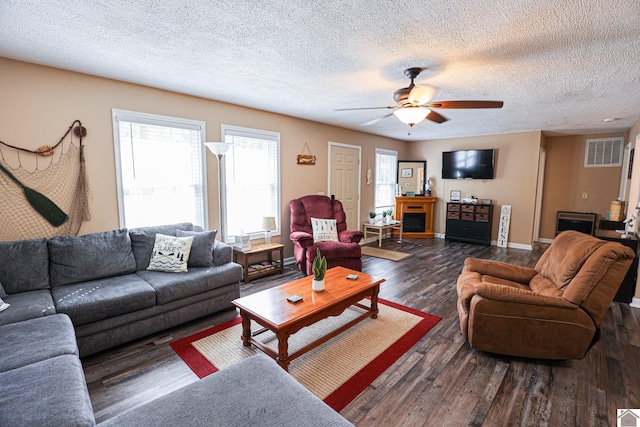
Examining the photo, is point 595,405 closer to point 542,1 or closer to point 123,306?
point 542,1

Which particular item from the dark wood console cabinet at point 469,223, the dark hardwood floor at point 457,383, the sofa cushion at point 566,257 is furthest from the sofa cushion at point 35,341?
the dark wood console cabinet at point 469,223

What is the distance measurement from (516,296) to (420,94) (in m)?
1.79

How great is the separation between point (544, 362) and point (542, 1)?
2.55 m

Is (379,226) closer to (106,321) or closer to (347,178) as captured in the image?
(347,178)

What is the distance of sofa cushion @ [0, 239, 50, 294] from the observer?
2.41 meters

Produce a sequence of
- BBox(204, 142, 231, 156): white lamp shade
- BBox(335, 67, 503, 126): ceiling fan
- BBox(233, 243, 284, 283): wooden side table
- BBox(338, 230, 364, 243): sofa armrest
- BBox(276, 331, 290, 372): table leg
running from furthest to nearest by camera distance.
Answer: BBox(338, 230, 364, 243): sofa armrest < BBox(233, 243, 284, 283): wooden side table < BBox(204, 142, 231, 156): white lamp shade < BBox(335, 67, 503, 126): ceiling fan < BBox(276, 331, 290, 372): table leg

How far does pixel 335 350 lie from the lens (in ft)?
8.23

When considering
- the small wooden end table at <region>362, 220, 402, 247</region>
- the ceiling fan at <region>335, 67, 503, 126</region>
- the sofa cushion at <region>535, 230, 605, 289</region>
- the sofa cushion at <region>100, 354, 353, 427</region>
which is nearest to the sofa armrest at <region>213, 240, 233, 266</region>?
the sofa cushion at <region>100, 354, 353, 427</region>

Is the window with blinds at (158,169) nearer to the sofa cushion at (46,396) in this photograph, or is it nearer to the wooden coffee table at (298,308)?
the wooden coffee table at (298,308)

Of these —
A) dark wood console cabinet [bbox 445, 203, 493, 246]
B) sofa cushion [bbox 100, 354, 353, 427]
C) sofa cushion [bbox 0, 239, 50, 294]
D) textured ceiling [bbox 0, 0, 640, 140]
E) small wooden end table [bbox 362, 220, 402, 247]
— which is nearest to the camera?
sofa cushion [bbox 100, 354, 353, 427]

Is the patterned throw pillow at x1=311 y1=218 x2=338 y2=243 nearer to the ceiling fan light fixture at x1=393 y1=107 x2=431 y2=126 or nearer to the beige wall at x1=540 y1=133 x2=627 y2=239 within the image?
the ceiling fan light fixture at x1=393 y1=107 x2=431 y2=126

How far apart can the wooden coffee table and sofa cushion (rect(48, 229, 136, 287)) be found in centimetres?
134

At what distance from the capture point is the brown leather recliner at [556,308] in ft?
6.98

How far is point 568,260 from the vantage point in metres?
2.48
